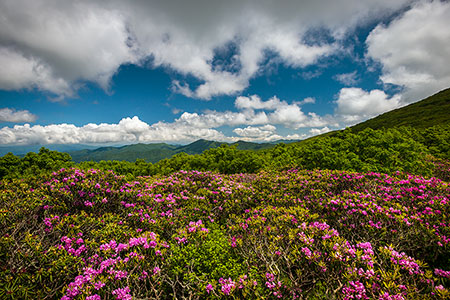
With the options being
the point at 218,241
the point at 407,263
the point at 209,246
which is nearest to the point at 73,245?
the point at 209,246

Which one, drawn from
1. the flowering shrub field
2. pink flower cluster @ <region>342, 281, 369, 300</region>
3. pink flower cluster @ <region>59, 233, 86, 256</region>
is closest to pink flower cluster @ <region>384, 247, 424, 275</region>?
the flowering shrub field

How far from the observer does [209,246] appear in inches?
216

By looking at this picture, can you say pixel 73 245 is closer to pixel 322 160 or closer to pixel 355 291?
pixel 355 291

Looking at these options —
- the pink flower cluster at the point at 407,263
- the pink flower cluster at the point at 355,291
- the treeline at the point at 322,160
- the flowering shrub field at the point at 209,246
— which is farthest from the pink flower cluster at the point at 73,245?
the treeline at the point at 322,160

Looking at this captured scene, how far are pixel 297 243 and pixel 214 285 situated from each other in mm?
2564

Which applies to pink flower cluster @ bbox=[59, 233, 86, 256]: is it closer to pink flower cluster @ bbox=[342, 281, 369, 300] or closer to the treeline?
pink flower cluster @ bbox=[342, 281, 369, 300]

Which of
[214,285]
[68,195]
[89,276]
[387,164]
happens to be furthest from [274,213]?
[387,164]

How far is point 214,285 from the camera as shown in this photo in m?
4.18

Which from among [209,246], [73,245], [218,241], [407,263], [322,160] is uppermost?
[73,245]

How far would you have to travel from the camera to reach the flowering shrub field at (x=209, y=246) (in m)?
3.89

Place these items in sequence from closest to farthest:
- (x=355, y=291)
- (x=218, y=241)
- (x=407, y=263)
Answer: (x=355, y=291) < (x=407, y=263) < (x=218, y=241)

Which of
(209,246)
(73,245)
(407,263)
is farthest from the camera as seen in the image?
(209,246)

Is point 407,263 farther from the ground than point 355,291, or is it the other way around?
point 407,263

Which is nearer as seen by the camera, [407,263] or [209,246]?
[407,263]
